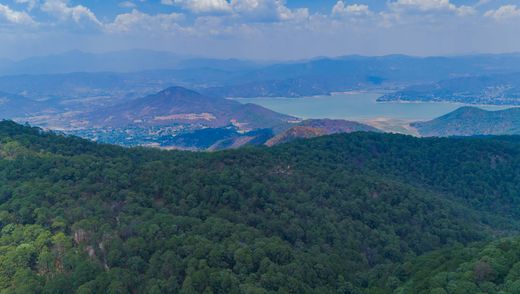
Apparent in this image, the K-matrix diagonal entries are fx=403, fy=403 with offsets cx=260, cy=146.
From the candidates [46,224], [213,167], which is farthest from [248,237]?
[213,167]

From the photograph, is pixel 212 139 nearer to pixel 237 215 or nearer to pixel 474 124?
pixel 474 124

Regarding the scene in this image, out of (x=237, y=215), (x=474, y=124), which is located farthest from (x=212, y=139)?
(x=237, y=215)

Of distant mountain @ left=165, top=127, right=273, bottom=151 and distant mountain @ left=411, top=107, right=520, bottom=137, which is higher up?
distant mountain @ left=411, top=107, right=520, bottom=137

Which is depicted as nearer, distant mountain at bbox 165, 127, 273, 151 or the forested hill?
the forested hill

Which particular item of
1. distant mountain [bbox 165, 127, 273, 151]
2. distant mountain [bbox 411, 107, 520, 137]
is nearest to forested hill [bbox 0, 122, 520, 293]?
distant mountain [bbox 165, 127, 273, 151]

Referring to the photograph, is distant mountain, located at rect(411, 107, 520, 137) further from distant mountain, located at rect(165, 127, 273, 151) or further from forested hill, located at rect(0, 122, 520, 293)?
forested hill, located at rect(0, 122, 520, 293)

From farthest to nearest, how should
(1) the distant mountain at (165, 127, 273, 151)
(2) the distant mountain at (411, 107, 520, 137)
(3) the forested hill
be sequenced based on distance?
(2) the distant mountain at (411, 107, 520, 137)
(1) the distant mountain at (165, 127, 273, 151)
(3) the forested hill
